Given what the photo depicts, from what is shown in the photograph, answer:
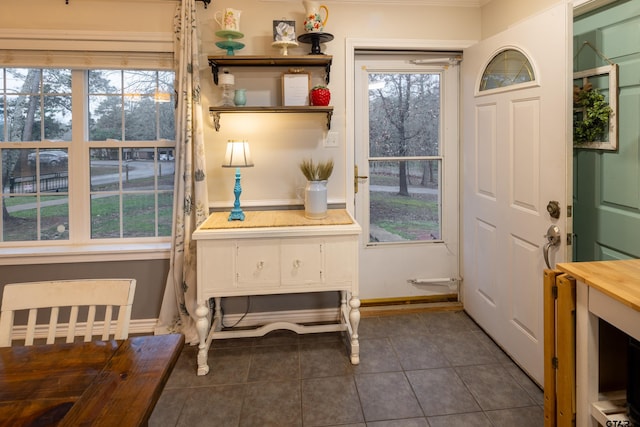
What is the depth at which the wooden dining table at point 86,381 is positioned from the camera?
3.01 feet

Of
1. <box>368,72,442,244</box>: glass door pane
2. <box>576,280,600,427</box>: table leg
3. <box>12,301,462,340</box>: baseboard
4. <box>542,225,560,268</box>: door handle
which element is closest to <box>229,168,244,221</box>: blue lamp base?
<box>12,301,462,340</box>: baseboard

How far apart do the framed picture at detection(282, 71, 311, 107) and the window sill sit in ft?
4.38

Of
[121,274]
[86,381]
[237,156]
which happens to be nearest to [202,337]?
[121,274]

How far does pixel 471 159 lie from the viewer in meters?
2.89

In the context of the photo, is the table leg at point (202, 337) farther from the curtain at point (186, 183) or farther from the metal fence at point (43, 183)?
the metal fence at point (43, 183)

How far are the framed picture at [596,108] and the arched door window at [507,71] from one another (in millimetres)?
273

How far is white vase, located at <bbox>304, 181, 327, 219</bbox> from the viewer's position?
101 inches

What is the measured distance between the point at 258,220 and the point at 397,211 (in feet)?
3.99

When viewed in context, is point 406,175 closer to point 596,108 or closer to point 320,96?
point 320,96

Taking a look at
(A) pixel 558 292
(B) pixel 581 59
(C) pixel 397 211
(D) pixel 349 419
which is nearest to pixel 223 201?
(C) pixel 397 211

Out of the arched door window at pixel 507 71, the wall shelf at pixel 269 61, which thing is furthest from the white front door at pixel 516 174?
the wall shelf at pixel 269 61

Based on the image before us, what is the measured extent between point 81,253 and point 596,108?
127 inches

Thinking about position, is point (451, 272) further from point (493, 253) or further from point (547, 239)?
point (547, 239)

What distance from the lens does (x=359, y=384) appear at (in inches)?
89.0
